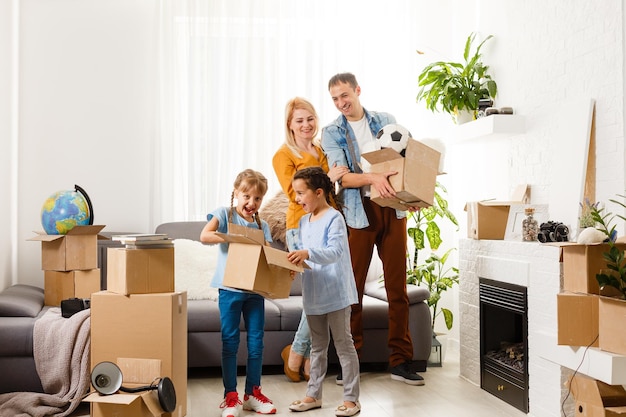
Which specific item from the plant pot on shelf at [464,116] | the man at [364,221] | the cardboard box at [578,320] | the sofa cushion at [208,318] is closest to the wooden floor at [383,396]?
the man at [364,221]

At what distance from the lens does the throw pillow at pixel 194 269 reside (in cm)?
455

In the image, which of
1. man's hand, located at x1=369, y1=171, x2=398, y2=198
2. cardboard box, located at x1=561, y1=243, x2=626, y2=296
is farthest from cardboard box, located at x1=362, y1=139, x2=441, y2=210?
cardboard box, located at x1=561, y1=243, x2=626, y2=296

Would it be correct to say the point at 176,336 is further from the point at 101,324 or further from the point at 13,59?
the point at 13,59

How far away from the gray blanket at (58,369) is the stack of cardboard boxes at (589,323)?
7.00 ft

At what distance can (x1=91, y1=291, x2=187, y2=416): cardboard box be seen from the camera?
10.3 ft

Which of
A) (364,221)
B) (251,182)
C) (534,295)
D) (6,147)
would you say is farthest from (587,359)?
(6,147)

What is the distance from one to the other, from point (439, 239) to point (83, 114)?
105 inches

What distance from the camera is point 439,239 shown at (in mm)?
5074

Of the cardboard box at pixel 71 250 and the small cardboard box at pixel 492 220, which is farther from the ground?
the small cardboard box at pixel 492 220

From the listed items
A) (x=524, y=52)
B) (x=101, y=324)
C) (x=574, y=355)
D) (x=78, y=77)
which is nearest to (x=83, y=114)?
(x=78, y=77)

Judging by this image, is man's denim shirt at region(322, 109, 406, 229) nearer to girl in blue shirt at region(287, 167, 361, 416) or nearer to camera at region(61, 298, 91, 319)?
girl in blue shirt at region(287, 167, 361, 416)

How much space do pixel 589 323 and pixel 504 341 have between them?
→ 116 centimetres

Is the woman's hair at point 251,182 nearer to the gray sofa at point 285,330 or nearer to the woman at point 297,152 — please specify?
the woman at point 297,152

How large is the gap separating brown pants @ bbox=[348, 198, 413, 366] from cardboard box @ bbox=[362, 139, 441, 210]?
326mm
